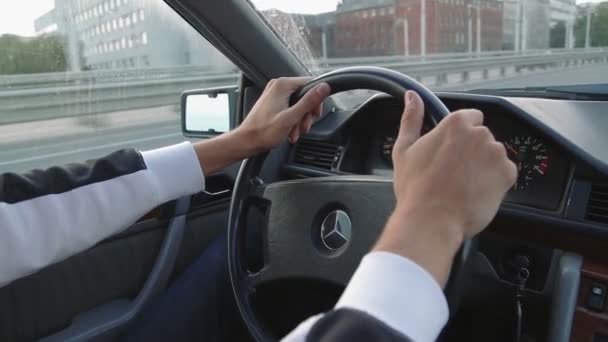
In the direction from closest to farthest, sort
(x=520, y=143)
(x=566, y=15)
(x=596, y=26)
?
(x=520, y=143), (x=596, y=26), (x=566, y=15)

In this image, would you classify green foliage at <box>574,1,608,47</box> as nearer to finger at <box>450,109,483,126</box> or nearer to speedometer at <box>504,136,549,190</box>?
speedometer at <box>504,136,549,190</box>

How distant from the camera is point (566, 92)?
182 centimetres

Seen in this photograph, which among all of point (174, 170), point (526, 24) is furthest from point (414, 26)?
point (174, 170)

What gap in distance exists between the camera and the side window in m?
2.12

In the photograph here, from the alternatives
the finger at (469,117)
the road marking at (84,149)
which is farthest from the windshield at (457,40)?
the finger at (469,117)

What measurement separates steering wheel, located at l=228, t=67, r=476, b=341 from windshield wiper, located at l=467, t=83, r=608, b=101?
75cm

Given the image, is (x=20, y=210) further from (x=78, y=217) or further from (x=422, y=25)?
(x=422, y=25)

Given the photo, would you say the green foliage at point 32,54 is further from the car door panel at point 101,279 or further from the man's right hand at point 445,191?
the man's right hand at point 445,191

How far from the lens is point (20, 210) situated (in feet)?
4.45

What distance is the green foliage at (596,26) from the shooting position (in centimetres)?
176

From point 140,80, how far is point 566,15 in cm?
165

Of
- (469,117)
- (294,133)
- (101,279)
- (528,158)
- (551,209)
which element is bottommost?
(101,279)

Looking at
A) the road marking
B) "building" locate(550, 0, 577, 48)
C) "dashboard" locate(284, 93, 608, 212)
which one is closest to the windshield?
"building" locate(550, 0, 577, 48)

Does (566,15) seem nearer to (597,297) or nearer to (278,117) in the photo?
(597,297)
